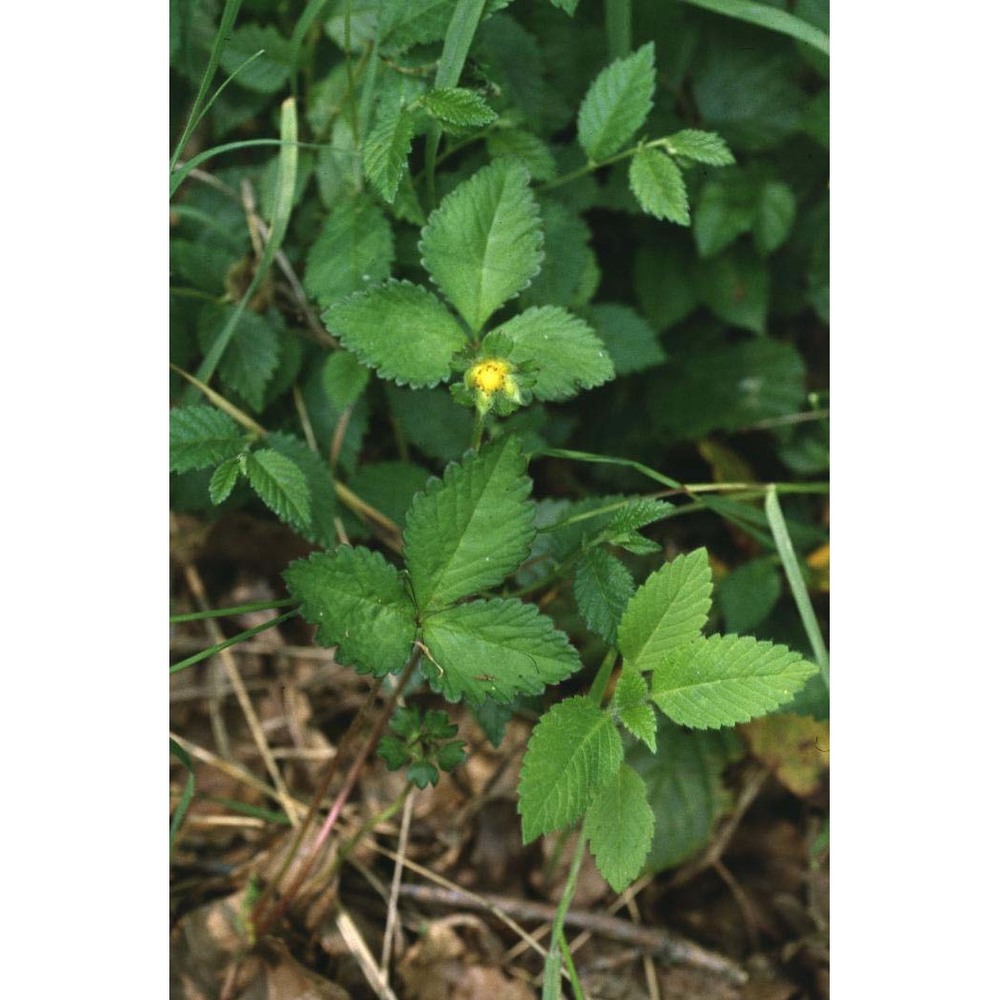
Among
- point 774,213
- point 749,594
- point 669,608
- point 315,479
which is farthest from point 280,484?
point 774,213

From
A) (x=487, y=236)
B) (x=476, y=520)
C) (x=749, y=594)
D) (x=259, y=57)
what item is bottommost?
(x=749, y=594)

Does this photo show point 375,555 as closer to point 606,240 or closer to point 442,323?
point 442,323

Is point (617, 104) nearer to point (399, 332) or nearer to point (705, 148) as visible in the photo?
point (705, 148)

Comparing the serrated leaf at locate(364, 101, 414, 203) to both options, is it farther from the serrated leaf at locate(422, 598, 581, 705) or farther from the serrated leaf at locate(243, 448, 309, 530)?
the serrated leaf at locate(422, 598, 581, 705)

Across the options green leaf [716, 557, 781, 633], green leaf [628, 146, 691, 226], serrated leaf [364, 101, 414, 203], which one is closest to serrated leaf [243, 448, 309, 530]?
serrated leaf [364, 101, 414, 203]

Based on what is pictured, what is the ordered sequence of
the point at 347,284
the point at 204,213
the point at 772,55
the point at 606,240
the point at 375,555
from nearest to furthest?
1. the point at 375,555
2. the point at 347,284
3. the point at 204,213
4. the point at 772,55
5. the point at 606,240

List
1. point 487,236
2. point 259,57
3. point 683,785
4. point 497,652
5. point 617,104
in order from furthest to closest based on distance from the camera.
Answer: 1. point 683,785
2. point 259,57
3. point 617,104
4. point 487,236
5. point 497,652

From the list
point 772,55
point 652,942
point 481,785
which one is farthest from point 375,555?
point 772,55
